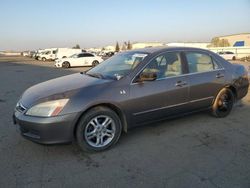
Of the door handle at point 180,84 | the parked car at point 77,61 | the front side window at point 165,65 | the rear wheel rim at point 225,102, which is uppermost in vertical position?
the front side window at point 165,65

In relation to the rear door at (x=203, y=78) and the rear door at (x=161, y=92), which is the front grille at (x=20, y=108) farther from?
the rear door at (x=203, y=78)

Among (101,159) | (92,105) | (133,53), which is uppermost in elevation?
(133,53)

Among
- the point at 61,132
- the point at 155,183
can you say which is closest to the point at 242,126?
the point at 155,183

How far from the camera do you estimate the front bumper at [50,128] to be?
3584 mm

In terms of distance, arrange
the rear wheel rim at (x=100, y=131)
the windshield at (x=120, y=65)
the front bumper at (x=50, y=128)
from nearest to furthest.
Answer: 1. the front bumper at (x=50, y=128)
2. the rear wheel rim at (x=100, y=131)
3. the windshield at (x=120, y=65)

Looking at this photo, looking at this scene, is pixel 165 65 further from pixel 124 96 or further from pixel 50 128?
pixel 50 128

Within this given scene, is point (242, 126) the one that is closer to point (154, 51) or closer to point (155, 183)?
point (154, 51)

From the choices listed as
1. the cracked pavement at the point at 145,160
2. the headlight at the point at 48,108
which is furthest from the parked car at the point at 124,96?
the cracked pavement at the point at 145,160

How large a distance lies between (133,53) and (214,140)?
212 cm

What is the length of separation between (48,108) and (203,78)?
117 inches

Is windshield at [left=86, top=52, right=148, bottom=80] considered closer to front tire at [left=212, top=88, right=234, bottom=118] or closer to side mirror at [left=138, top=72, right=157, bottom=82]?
side mirror at [left=138, top=72, right=157, bottom=82]

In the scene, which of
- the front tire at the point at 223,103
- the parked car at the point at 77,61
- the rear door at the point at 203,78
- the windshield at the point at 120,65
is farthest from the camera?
the parked car at the point at 77,61

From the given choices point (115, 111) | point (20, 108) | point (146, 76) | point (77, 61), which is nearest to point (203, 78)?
point (146, 76)

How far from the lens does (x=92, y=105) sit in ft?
12.5
